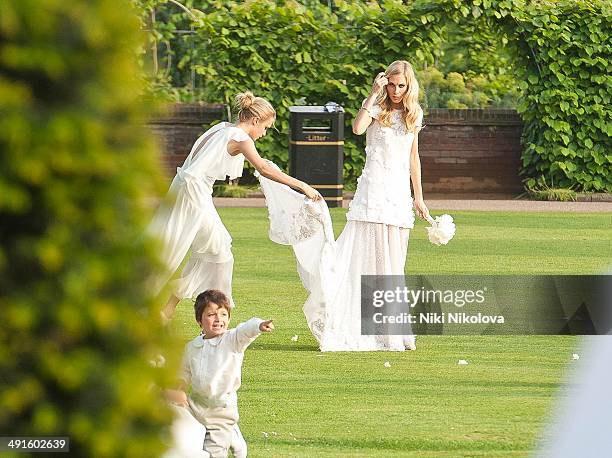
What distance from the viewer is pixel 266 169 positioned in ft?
29.6

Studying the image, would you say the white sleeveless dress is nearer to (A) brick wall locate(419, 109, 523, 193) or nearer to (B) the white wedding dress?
(B) the white wedding dress

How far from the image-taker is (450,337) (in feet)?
33.5

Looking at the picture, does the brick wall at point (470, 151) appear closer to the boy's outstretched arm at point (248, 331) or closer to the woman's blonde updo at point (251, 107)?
the woman's blonde updo at point (251, 107)

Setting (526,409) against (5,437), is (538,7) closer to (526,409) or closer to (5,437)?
(526,409)

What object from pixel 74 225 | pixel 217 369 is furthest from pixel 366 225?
pixel 74 225

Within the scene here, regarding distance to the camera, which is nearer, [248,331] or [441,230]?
[248,331]

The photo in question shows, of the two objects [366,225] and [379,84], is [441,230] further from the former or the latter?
[379,84]

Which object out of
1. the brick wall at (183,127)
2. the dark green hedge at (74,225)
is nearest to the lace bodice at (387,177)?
the dark green hedge at (74,225)

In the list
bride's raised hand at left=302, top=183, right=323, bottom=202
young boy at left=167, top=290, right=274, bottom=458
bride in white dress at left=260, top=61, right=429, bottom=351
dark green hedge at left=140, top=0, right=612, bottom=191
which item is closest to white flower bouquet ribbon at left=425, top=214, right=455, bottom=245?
bride in white dress at left=260, top=61, right=429, bottom=351

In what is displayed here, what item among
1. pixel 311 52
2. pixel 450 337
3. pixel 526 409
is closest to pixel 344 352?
pixel 450 337

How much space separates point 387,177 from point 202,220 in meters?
1.32

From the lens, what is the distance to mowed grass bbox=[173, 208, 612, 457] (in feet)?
22.2

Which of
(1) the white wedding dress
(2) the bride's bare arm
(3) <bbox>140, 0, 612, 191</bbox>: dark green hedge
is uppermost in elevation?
(3) <bbox>140, 0, 612, 191</bbox>: dark green hedge

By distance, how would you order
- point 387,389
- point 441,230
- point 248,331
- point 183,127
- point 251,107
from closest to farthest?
point 248,331
point 387,389
point 251,107
point 441,230
point 183,127
